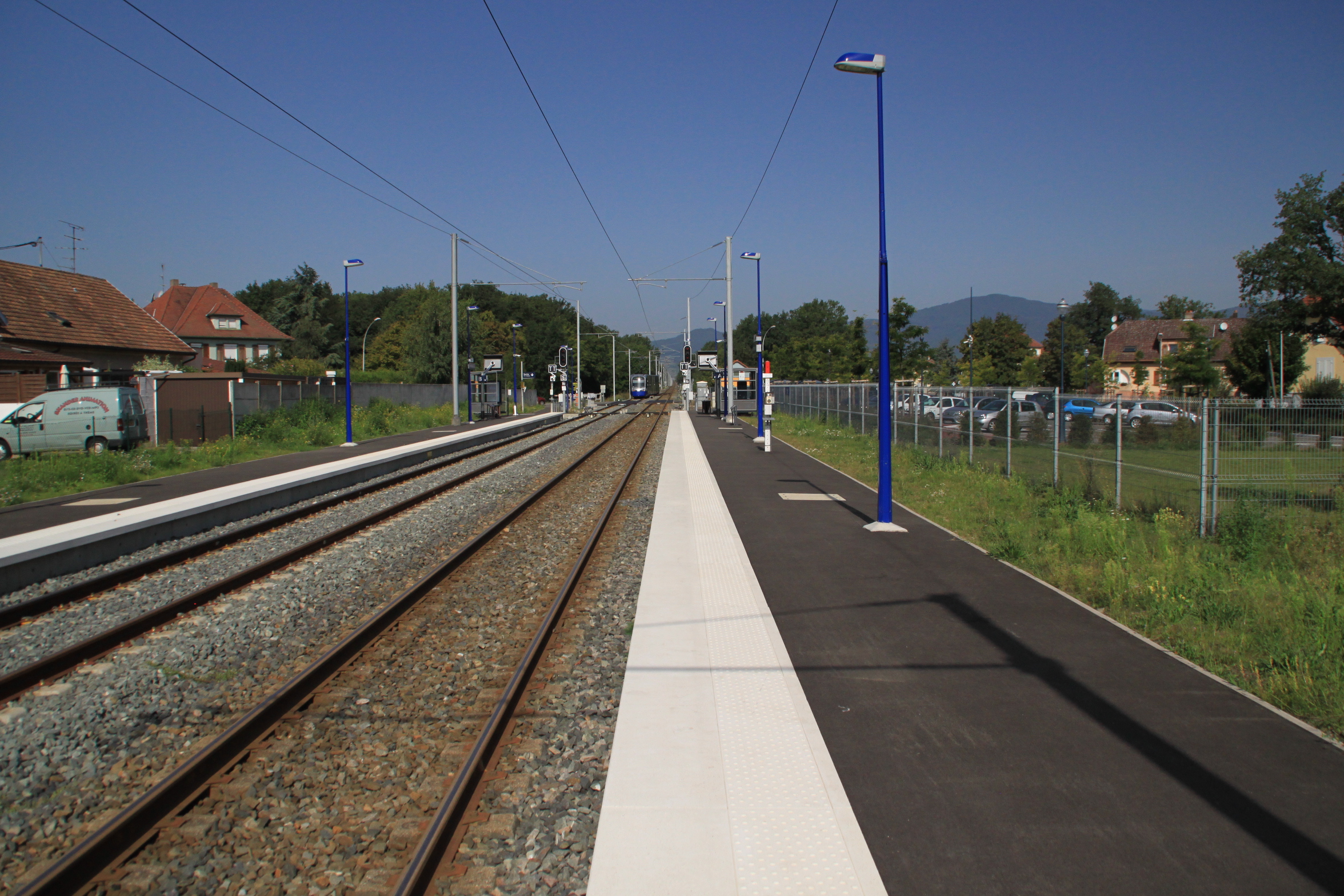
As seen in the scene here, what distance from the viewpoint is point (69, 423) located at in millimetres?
23969

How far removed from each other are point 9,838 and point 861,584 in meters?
7.41

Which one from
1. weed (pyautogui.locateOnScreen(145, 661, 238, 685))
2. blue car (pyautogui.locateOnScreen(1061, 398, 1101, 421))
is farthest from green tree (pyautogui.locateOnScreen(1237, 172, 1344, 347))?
weed (pyautogui.locateOnScreen(145, 661, 238, 685))

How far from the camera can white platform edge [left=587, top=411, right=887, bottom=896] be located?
3.78 metres

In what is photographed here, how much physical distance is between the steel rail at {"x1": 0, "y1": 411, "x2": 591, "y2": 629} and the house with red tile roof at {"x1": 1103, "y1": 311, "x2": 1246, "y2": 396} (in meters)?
60.8

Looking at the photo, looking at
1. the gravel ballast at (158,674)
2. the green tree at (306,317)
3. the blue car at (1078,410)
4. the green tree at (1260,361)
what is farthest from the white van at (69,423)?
the green tree at (306,317)

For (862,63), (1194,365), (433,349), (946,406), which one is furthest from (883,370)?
(433,349)

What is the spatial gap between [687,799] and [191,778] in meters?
2.71

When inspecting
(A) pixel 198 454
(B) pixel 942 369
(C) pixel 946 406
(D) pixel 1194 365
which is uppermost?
(B) pixel 942 369

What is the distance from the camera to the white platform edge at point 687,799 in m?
3.78

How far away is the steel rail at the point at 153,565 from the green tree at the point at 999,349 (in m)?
52.2

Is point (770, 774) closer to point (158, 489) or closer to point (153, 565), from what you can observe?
point (153, 565)

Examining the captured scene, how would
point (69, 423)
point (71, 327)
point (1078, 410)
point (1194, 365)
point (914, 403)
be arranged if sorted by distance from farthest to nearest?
1. point (1194, 365)
2. point (71, 327)
3. point (914, 403)
4. point (69, 423)
5. point (1078, 410)

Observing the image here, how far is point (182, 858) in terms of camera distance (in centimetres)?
409

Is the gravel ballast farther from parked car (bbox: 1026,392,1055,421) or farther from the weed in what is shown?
parked car (bbox: 1026,392,1055,421)
